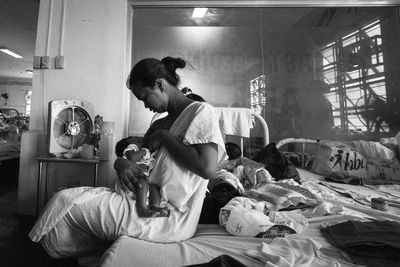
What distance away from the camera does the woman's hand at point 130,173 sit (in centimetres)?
90

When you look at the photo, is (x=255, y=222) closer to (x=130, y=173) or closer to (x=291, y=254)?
(x=291, y=254)

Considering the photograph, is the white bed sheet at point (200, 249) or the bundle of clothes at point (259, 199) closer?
the white bed sheet at point (200, 249)

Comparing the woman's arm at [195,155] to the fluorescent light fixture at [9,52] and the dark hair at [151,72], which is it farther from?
the fluorescent light fixture at [9,52]

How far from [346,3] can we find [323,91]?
3.47 ft

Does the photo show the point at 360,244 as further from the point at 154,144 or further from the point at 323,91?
the point at 323,91

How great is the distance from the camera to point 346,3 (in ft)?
8.61

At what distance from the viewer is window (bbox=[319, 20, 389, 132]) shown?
2582mm

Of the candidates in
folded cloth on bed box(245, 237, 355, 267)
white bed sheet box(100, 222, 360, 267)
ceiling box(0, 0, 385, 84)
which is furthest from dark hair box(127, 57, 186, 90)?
ceiling box(0, 0, 385, 84)

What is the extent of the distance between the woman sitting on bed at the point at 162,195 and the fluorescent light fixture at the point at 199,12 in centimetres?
196

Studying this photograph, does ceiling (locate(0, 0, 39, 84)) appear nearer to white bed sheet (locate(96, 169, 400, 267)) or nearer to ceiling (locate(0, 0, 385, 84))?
ceiling (locate(0, 0, 385, 84))

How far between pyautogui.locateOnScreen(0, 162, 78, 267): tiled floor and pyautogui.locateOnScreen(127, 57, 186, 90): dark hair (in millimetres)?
1175

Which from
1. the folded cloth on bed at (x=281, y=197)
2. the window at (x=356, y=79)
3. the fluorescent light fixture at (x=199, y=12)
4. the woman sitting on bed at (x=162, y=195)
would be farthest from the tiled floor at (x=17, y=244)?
the window at (x=356, y=79)

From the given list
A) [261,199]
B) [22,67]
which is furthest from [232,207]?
[22,67]

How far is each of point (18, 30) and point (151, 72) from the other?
498 cm
